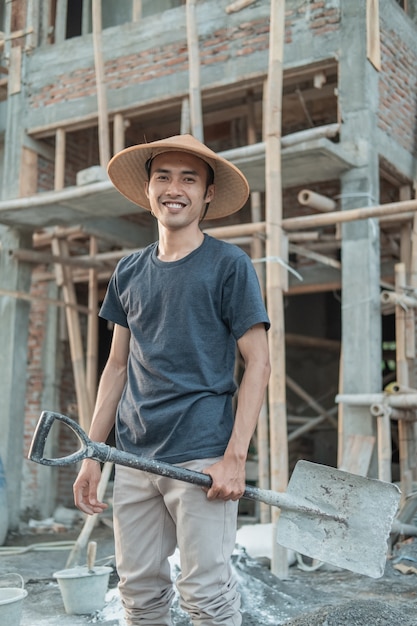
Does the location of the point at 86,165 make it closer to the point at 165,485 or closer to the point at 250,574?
the point at 250,574

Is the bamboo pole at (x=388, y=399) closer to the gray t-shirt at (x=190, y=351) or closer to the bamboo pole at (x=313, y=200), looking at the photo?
the bamboo pole at (x=313, y=200)

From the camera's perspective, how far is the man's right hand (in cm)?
272

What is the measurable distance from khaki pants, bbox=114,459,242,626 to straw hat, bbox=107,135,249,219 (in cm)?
108

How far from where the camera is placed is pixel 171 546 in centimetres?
259

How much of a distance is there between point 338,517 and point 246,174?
4.37 m

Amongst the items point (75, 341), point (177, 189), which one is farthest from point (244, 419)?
point (75, 341)

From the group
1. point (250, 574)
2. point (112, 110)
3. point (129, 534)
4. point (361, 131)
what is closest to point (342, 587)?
point (250, 574)

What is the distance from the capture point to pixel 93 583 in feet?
15.4

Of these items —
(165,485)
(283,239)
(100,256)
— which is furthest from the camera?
(100,256)

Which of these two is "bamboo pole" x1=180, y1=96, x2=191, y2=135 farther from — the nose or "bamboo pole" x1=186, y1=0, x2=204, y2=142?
the nose

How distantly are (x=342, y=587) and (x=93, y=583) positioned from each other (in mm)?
1906

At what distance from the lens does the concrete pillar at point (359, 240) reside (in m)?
6.44

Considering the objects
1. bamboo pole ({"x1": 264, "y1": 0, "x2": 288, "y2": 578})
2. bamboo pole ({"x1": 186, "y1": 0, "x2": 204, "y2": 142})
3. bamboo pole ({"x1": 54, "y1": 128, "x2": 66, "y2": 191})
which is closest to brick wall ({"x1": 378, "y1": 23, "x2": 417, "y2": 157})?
bamboo pole ({"x1": 186, "y1": 0, "x2": 204, "y2": 142})

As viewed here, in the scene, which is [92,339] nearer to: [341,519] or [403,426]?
[403,426]
